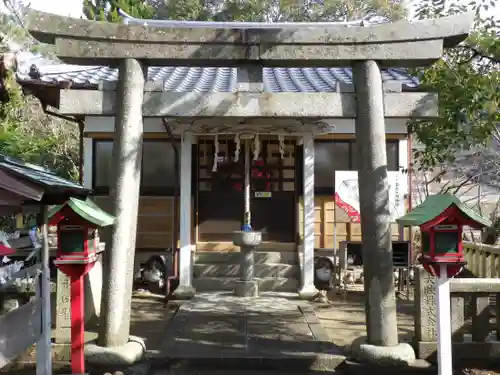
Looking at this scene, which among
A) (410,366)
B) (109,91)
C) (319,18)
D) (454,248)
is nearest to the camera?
(454,248)

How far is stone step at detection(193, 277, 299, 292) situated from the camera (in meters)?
10.7

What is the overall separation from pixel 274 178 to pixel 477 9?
5.90m

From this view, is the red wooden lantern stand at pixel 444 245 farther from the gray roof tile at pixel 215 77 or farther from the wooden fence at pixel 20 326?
the gray roof tile at pixel 215 77

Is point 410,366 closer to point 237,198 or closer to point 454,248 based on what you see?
point 454,248

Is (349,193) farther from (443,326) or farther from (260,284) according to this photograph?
(443,326)

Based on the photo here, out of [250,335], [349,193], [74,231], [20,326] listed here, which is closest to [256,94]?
[74,231]

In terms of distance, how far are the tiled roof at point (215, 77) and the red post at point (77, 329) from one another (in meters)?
4.81

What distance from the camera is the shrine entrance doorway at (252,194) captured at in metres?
11.7

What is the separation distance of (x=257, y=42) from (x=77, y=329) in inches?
161

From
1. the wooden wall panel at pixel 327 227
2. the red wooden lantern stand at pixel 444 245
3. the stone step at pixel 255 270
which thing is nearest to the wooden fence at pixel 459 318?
the red wooden lantern stand at pixel 444 245

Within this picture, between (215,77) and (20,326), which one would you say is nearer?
(20,326)

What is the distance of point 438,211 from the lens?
521cm

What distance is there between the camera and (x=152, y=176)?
39.7ft

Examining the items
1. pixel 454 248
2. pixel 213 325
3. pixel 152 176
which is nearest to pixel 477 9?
pixel 454 248
